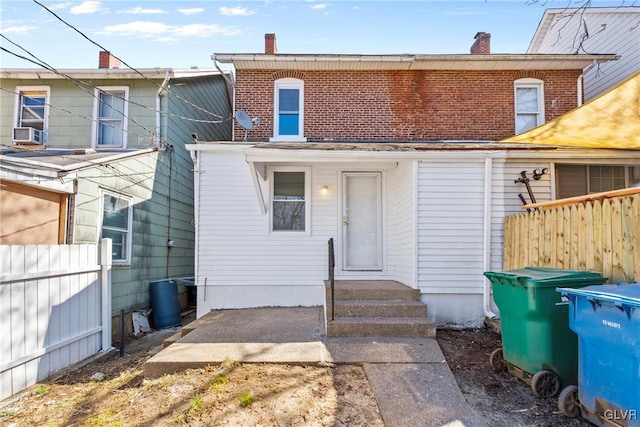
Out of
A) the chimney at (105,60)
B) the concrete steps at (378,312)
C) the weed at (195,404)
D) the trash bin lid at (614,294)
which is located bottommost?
the weed at (195,404)

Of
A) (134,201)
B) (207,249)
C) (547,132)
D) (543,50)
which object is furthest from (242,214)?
(543,50)

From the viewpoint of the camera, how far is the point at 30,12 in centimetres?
546

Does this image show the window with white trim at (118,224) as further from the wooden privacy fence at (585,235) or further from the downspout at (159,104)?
the wooden privacy fence at (585,235)

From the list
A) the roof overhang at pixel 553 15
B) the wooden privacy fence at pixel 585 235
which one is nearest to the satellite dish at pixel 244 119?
the wooden privacy fence at pixel 585 235

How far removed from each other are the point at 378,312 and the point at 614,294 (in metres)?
3.15

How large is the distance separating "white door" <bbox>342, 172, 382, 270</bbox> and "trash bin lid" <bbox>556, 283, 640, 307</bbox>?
14.6ft

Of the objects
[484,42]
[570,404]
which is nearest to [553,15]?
[484,42]

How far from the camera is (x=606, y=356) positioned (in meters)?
3.14

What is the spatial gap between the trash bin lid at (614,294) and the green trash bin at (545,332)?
14.9 inches

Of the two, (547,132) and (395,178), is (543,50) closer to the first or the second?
(547,132)

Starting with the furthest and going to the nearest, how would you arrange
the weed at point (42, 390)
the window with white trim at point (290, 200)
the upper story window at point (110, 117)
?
1. the upper story window at point (110, 117)
2. the window with white trim at point (290, 200)
3. the weed at point (42, 390)

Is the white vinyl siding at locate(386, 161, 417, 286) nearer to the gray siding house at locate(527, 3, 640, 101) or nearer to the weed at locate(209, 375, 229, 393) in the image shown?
the weed at locate(209, 375, 229, 393)

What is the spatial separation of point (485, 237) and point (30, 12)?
762 centimetres

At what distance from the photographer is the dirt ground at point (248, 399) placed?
345 cm
